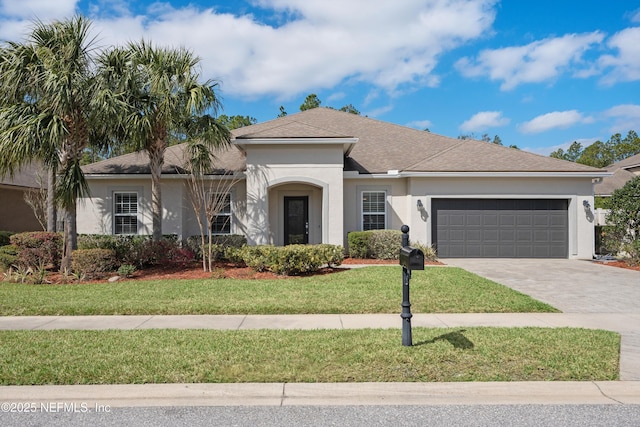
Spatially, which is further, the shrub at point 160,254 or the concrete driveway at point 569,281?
the shrub at point 160,254

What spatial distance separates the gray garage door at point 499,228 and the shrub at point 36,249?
1302 centimetres

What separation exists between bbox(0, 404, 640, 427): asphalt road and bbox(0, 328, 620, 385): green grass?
502mm

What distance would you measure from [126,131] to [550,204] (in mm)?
15571

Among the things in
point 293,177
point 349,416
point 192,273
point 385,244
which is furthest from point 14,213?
point 349,416

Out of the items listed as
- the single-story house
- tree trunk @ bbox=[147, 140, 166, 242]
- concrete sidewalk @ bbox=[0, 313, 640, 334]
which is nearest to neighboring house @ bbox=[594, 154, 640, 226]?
the single-story house

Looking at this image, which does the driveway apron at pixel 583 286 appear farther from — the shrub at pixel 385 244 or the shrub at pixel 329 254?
the shrub at pixel 329 254

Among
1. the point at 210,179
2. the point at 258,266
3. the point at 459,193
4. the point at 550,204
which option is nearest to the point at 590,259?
the point at 550,204

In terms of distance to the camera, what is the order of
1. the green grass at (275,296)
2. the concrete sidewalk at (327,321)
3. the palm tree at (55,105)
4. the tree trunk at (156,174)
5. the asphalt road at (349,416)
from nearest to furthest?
the asphalt road at (349,416), the concrete sidewalk at (327,321), the green grass at (275,296), the palm tree at (55,105), the tree trunk at (156,174)

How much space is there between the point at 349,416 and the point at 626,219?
15.9m

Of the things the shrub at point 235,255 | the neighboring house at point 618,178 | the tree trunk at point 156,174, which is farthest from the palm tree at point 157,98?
the neighboring house at point 618,178

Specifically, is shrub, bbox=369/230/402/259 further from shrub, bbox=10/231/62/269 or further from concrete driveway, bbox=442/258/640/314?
shrub, bbox=10/231/62/269

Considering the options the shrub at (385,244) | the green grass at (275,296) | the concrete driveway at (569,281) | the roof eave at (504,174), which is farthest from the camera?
the roof eave at (504,174)

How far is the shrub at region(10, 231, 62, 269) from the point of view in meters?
12.1

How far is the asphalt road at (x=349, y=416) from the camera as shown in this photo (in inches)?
156
